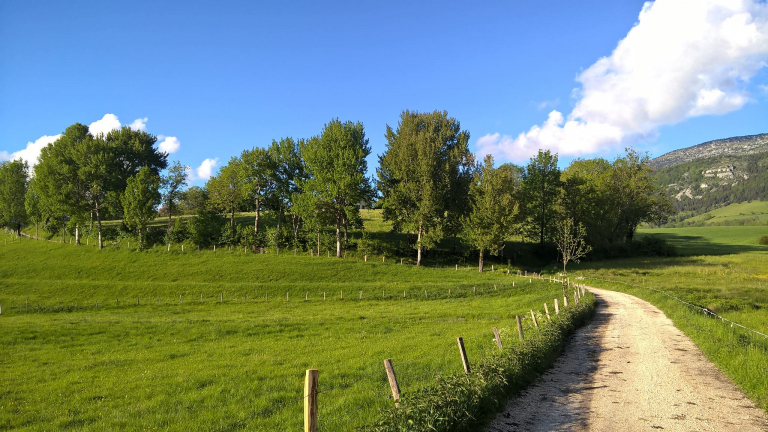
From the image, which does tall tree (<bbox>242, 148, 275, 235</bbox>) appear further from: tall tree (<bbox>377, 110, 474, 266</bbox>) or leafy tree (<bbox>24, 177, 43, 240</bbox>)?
leafy tree (<bbox>24, 177, 43, 240</bbox>)

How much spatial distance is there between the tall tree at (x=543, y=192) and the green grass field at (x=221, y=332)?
→ 25.8m

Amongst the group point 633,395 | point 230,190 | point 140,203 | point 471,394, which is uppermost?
point 230,190

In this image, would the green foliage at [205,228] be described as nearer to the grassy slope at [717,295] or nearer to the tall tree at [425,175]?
the tall tree at [425,175]

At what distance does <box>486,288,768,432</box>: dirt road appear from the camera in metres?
10.1

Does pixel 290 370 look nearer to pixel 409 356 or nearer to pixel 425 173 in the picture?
pixel 409 356

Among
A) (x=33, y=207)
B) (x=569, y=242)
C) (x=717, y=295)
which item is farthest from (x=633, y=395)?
(x=33, y=207)

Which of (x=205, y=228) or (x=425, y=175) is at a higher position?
(x=425, y=175)

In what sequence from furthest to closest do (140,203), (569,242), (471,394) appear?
(140,203), (569,242), (471,394)

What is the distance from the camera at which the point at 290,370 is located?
16.6 metres

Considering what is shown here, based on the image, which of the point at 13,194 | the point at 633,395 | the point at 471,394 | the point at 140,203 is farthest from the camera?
the point at 13,194

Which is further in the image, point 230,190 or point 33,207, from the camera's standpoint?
point 33,207

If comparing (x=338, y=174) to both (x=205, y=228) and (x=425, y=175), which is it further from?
(x=205, y=228)

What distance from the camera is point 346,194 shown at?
60.5m

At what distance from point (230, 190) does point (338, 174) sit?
79.1 feet
